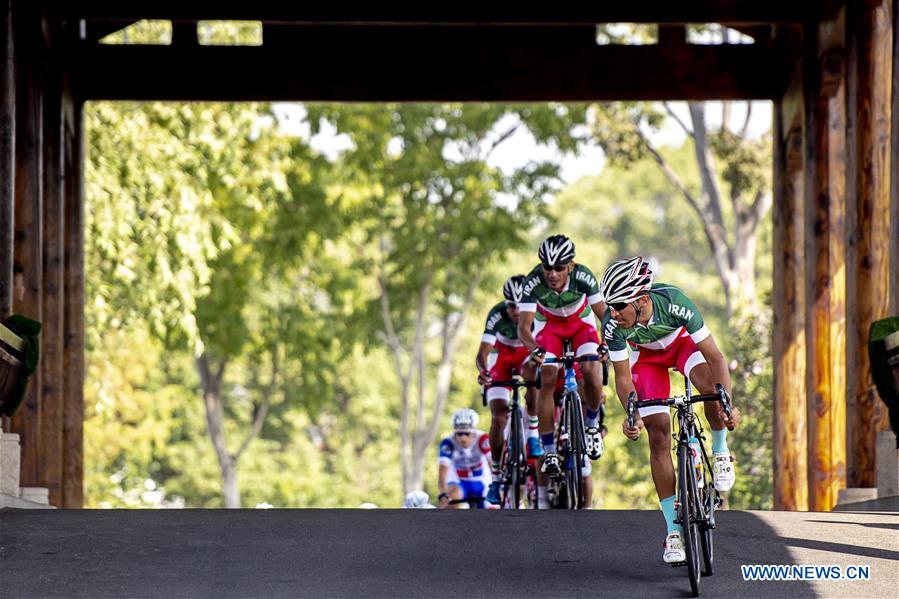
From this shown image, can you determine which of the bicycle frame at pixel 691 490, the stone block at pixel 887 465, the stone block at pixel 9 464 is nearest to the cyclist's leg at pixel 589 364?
the stone block at pixel 887 465

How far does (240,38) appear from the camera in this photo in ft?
96.0

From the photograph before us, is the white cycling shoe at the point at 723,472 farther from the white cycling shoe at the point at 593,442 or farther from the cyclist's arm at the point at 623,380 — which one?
the white cycling shoe at the point at 593,442

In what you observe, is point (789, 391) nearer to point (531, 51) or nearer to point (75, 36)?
point (531, 51)

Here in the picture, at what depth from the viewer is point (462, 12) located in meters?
18.3

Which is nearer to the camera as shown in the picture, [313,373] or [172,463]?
[313,373]

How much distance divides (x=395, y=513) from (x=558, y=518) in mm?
1146

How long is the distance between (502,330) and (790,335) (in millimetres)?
4725

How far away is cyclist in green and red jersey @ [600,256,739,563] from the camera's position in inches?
373

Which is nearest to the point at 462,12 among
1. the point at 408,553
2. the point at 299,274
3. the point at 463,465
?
the point at 463,465

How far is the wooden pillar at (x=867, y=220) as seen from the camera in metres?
15.4

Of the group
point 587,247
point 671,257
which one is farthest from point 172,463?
point 671,257

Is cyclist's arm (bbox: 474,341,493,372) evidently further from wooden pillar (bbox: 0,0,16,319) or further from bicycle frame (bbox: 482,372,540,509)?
wooden pillar (bbox: 0,0,16,319)

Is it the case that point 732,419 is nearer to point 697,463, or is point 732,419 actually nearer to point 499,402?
point 697,463

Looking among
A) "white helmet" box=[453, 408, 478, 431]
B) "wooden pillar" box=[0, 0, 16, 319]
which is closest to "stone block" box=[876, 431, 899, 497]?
"white helmet" box=[453, 408, 478, 431]
